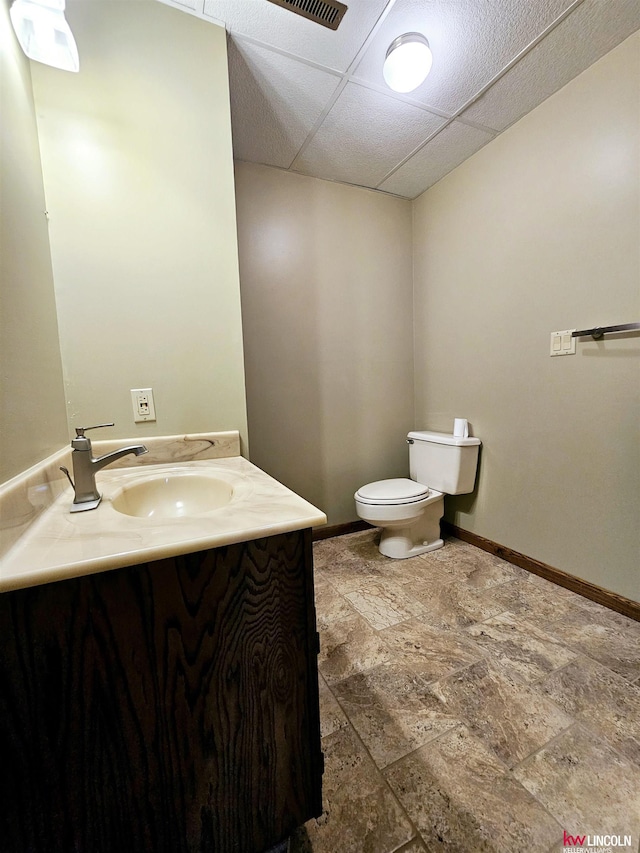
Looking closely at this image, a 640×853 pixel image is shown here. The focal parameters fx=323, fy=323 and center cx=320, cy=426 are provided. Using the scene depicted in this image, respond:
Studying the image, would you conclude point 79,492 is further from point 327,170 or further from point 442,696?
A: point 327,170

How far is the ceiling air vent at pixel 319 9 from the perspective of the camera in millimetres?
1062

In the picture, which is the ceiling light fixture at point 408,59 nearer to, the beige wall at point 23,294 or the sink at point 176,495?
the beige wall at point 23,294

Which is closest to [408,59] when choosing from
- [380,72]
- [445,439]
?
[380,72]

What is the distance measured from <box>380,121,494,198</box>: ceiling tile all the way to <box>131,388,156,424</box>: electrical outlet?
1.92 m

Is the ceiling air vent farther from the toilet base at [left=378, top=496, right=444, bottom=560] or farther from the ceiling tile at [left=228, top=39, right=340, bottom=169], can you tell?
the toilet base at [left=378, top=496, right=444, bottom=560]

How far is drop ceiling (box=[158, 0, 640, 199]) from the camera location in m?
1.11

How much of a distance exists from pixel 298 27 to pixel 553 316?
59.7 inches

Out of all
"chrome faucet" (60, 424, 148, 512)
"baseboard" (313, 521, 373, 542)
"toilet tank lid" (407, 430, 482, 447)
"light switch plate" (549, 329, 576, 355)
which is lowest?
"baseboard" (313, 521, 373, 542)

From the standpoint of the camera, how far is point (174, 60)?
111 cm

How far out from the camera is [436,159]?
1841mm

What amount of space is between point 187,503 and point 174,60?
1.49m

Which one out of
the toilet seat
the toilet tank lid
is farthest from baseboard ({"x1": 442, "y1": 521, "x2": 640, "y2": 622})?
the toilet tank lid
